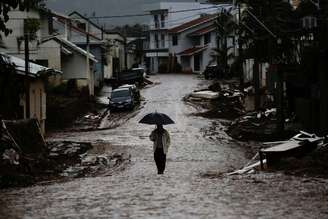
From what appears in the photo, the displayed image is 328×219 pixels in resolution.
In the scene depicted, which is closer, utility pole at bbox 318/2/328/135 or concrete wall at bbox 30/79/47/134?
utility pole at bbox 318/2/328/135

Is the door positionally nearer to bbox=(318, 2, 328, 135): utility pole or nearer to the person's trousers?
bbox=(318, 2, 328, 135): utility pole

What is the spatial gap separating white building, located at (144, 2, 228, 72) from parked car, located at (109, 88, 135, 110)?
2089 inches

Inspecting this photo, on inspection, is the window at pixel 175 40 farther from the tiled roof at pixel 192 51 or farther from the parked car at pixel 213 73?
the parked car at pixel 213 73

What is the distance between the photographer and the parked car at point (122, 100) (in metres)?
52.4

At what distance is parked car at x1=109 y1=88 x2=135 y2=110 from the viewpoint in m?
52.4

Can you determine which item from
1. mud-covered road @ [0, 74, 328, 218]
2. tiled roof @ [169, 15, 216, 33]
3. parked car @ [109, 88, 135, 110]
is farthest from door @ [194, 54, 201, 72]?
mud-covered road @ [0, 74, 328, 218]

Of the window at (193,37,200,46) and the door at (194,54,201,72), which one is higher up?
the window at (193,37,200,46)

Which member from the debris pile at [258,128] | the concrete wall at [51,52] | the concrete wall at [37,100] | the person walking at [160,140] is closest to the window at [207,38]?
the concrete wall at [51,52]

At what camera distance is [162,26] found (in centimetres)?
11300

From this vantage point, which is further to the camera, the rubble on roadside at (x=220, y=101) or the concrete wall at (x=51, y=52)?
the concrete wall at (x=51, y=52)

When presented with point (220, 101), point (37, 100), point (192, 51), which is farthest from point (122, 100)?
point (192, 51)

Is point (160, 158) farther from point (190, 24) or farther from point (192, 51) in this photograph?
point (190, 24)

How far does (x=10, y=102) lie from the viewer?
12773mm

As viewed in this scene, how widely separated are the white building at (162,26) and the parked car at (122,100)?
53.1 meters
